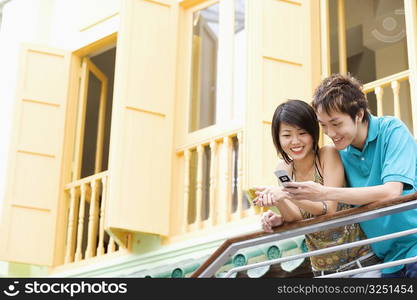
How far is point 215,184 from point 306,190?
435 centimetres

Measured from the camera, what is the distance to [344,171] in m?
3.21

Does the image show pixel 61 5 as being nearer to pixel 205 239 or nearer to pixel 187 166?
pixel 187 166

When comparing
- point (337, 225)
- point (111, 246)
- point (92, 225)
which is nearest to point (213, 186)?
point (111, 246)

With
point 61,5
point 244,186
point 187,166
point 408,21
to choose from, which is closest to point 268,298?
point 244,186

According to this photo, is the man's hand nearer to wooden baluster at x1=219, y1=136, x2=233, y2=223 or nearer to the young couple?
the young couple

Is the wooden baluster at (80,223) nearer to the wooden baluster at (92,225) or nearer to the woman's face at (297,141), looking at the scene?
the wooden baluster at (92,225)

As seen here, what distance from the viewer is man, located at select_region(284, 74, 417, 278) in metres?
2.90

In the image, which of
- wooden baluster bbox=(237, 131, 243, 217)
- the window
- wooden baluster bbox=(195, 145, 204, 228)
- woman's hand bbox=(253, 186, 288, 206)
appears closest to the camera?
woman's hand bbox=(253, 186, 288, 206)

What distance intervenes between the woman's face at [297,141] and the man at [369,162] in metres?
0.10

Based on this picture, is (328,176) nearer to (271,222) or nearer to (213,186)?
(271,222)

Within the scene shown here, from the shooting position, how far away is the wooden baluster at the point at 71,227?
8242 mm

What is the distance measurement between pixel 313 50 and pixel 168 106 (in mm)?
1542

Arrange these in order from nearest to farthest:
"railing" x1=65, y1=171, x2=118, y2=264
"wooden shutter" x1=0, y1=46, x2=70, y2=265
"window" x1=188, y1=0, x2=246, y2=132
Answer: "window" x1=188, y1=0, x2=246, y2=132 → "railing" x1=65, y1=171, x2=118, y2=264 → "wooden shutter" x1=0, y1=46, x2=70, y2=265

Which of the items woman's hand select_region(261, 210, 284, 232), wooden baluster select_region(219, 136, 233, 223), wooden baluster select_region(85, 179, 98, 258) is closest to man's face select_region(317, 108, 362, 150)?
woman's hand select_region(261, 210, 284, 232)
